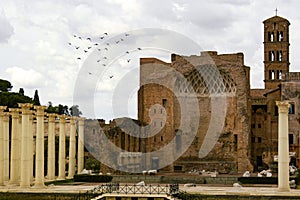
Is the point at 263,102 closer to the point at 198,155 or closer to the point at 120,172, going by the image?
the point at 198,155

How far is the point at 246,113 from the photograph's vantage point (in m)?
59.2

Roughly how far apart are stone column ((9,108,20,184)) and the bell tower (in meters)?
46.0

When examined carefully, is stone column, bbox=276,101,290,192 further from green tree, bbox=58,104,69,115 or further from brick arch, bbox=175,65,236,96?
green tree, bbox=58,104,69,115

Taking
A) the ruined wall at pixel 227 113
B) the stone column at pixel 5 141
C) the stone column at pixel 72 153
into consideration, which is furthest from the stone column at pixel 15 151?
the ruined wall at pixel 227 113

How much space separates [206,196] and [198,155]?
2857 centimetres

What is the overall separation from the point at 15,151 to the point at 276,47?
48.4 meters

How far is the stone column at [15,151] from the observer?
41750 millimetres

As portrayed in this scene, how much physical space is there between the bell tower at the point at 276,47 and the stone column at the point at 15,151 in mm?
46042

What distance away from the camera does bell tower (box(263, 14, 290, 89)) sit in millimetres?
79500

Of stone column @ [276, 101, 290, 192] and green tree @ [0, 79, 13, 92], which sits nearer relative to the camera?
stone column @ [276, 101, 290, 192]

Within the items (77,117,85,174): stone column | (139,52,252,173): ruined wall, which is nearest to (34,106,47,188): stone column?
(77,117,85,174): stone column

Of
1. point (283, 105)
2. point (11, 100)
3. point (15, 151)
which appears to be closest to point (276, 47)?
point (11, 100)

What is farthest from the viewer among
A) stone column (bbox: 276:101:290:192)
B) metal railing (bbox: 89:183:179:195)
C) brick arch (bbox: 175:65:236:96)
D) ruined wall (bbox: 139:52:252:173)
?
brick arch (bbox: 175:65:236:96)

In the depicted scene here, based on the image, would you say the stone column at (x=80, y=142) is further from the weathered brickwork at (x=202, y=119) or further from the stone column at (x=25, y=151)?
the stone column at (x=25, y=151)
